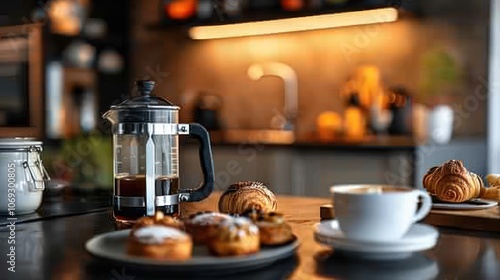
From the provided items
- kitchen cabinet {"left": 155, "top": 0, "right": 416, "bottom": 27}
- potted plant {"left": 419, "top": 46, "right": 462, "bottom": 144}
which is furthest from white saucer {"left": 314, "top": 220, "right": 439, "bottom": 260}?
kitchen cabinet {"left": 155, "top": 0, "right": 416, "bottom": 27}

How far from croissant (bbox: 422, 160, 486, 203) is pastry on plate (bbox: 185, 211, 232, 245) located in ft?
1.79

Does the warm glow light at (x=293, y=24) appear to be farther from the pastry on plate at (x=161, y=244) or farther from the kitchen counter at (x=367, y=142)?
the pastry on plate at (x=161, y=244)

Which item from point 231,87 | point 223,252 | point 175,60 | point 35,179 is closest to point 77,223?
point 35,179

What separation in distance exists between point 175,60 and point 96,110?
0.65 meters

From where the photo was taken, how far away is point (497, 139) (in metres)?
3.41

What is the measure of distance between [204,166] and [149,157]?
11 centimetres

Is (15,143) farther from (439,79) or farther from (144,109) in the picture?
(439,79)

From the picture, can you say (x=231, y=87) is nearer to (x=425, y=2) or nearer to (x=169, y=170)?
(x=425, y=2)

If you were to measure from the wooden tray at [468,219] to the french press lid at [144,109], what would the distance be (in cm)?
33

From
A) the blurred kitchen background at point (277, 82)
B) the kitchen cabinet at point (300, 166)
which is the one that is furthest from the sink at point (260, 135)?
the kitchen cabinet at point (300, 166)

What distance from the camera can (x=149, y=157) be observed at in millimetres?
1105

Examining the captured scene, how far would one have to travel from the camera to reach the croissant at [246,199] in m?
1.07

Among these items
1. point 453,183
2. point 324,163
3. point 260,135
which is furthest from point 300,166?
point 453,183

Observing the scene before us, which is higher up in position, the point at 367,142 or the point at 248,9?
the point at 248,9
